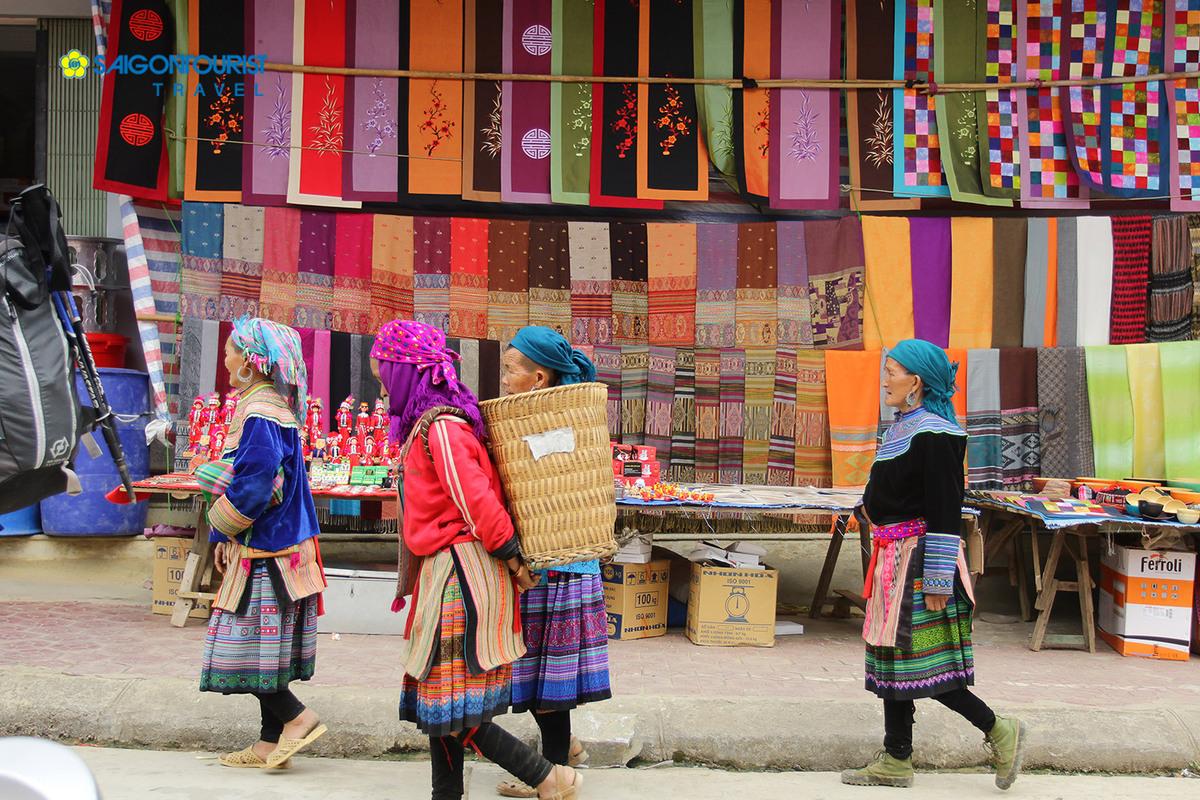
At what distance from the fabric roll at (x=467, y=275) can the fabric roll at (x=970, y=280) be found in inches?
130

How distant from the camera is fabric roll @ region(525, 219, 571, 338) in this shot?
7719 mm

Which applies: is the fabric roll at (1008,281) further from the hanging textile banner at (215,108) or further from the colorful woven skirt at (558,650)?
the hanging textile banner at (215,108)

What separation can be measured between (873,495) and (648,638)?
2409mm

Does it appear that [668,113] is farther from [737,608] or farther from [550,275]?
[737,608]

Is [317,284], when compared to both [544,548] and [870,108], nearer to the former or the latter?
[870,108]

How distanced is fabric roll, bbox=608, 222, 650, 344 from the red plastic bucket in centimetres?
341

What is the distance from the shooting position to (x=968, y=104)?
771 cm

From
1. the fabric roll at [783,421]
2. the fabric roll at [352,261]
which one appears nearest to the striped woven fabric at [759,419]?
the fabric roll at [783,421]

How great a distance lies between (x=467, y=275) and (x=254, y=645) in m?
4.14

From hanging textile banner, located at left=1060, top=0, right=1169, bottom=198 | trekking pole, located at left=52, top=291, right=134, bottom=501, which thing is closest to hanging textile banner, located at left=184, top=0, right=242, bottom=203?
trekking pole, located at left=52, top=291, right=134, bottom=501

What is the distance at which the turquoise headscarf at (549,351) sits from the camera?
3578 mm

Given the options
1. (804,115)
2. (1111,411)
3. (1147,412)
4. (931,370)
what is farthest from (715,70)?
(931,370)

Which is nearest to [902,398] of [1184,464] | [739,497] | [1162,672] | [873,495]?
[873,495]

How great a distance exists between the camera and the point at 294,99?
24.9ft
